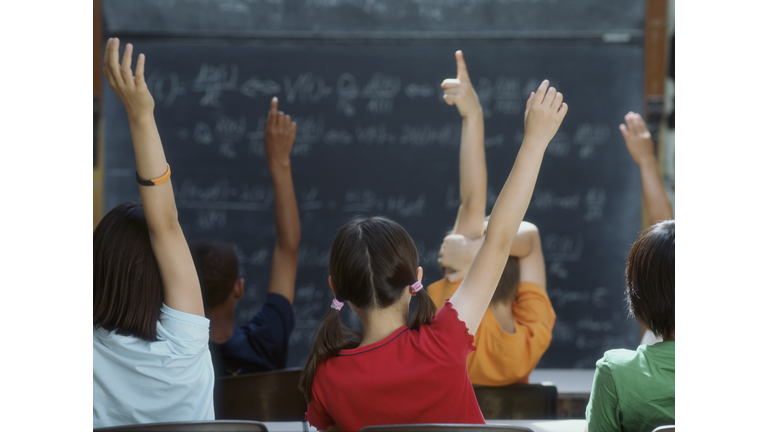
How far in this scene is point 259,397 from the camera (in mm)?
2008

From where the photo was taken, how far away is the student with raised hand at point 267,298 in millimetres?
2143

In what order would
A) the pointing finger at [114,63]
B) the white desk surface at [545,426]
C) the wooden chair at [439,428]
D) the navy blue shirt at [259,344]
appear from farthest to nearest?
the navy blue shirt at [259,344], the white desk surface at [545,426], the pointing finger at [114,63], the wooden chair at [439,428]

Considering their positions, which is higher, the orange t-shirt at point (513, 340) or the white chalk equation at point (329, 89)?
the white chalk equation at point (329, 89)

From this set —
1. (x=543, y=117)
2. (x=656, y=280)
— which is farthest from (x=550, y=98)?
(x=656, y=280)

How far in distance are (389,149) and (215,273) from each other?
1.33 meters

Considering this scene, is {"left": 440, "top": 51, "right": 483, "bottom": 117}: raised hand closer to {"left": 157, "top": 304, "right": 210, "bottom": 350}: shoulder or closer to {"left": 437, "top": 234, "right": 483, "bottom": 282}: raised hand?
{"left": 437, "top": 234, "right": 483, "bottom": 282}: raised hand

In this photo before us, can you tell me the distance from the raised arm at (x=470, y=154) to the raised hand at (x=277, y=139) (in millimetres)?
666

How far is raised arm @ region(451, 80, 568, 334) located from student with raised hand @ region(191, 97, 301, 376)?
3.57ft

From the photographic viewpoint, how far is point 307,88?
10.4 ft

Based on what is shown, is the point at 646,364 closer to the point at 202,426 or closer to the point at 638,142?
the point at 202,426

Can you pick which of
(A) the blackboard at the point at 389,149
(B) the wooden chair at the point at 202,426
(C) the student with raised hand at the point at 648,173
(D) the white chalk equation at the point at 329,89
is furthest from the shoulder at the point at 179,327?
(D) the white chalk equation at the point at 329,89

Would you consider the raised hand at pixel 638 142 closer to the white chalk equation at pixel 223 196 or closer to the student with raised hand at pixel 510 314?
Result: the student with raised hand at pixel 510 314
